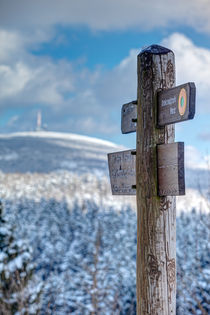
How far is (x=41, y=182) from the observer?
43.7ft

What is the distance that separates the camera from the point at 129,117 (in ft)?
10.1

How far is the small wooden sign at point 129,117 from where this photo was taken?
117 inches

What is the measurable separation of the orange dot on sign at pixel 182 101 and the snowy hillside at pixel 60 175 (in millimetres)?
7318

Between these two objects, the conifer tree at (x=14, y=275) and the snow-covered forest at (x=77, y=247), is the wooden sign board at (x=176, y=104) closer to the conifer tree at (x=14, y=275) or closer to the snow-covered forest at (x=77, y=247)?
the snow-covered forest at (x=77, y=247)

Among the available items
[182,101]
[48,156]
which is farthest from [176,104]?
[48,156]

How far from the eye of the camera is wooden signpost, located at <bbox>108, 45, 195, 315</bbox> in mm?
2545

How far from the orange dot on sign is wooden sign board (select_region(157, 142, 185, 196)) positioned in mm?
221

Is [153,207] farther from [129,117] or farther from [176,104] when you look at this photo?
[129,117]

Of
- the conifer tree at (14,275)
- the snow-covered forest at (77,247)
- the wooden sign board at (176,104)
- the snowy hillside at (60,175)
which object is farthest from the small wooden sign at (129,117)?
the snowy hillside at (60,175)

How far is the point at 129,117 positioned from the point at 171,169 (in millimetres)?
753

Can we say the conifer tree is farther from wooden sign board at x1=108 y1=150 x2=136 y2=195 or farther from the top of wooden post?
the top of wooden post

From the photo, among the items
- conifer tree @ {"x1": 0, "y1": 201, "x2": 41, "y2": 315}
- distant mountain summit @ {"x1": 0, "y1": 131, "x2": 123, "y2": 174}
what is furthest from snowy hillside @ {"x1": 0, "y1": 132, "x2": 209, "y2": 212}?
conifer tree @ {"x1": 0, "y1": 201, "x2": 41, "y2": 315}

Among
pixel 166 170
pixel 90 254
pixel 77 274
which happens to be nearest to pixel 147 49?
pixel 166 170

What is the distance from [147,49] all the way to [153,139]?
687 millimetres
